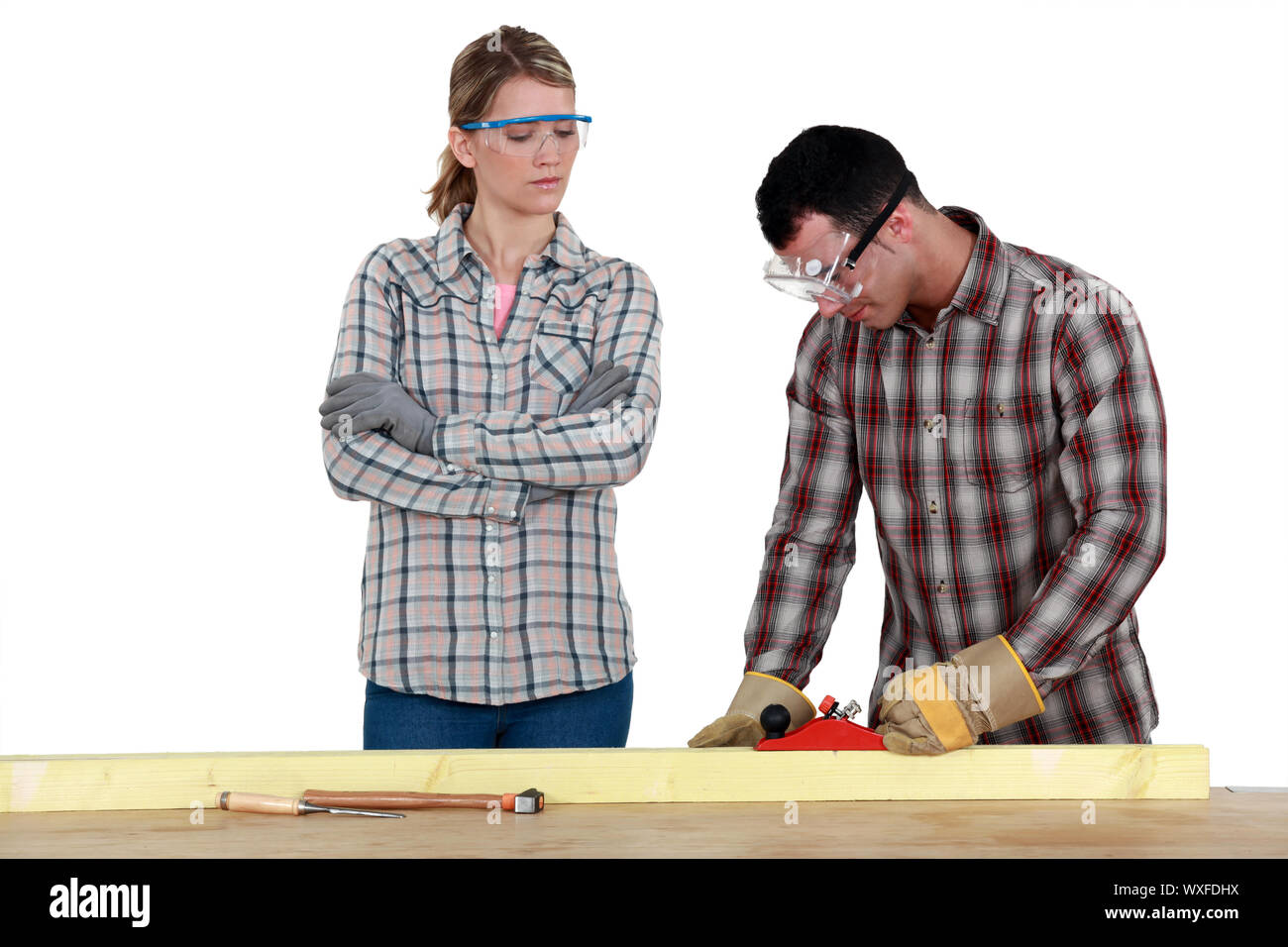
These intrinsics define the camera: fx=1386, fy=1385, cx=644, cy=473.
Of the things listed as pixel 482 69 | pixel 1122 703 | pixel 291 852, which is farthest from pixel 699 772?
pixel 482 69

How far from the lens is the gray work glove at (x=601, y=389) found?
2771 millimetres

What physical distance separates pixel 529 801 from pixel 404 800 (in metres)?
0.20

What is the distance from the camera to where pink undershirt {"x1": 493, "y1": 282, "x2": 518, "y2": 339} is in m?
2.88

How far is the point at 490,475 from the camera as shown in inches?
106

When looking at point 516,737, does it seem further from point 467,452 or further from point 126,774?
point 126,774

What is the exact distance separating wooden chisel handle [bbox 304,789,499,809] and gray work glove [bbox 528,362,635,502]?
2.34 feet

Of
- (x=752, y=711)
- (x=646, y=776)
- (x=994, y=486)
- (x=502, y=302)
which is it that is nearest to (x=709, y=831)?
(x=646, y=776)

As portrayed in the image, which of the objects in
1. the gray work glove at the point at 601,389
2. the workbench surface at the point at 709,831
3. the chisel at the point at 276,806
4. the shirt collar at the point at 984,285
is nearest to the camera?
the workbench surface at the point at 709,831

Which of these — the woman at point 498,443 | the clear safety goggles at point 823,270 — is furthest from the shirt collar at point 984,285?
the woman at point 498,443

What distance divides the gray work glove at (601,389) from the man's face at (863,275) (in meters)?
0.43

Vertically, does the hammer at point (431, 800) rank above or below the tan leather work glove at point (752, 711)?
below

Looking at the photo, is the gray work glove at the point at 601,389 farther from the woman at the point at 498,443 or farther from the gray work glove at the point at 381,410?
the gray work glove at the point at 381,410

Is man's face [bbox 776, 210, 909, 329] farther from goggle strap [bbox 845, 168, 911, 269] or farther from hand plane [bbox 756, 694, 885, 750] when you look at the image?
hand plane [bbox 756, 694, 885, 750]
